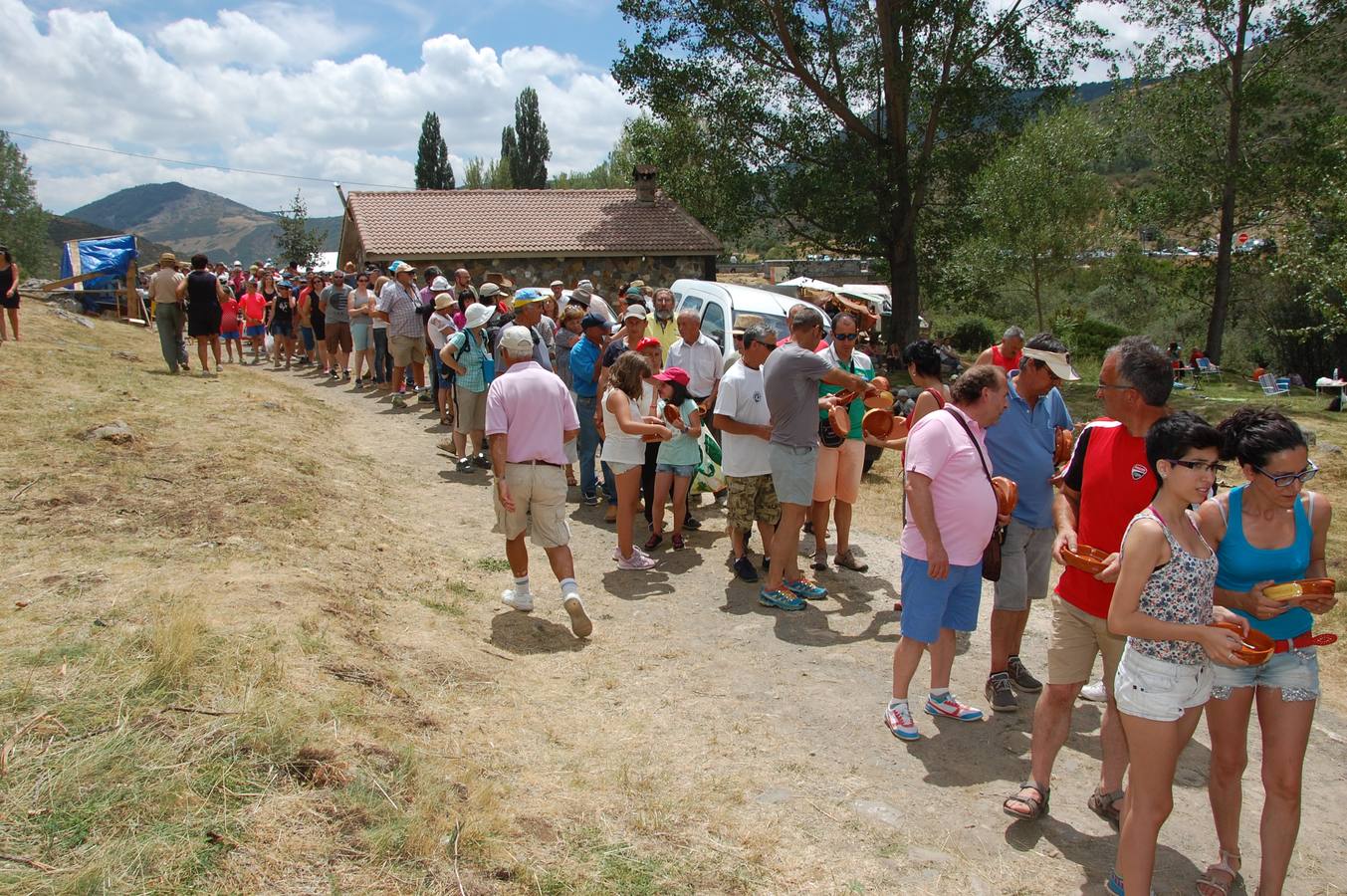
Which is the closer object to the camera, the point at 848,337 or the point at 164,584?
the point at 164,584

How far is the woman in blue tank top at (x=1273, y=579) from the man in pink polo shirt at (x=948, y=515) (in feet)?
3.85

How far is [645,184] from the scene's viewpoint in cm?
2680

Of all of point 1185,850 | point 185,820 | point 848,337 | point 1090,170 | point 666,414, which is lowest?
point 1185,850

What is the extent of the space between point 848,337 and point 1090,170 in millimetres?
32707

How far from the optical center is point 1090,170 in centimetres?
3466

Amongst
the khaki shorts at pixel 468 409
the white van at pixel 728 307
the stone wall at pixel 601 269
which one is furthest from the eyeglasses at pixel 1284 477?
the stone wall at pixel 601 269

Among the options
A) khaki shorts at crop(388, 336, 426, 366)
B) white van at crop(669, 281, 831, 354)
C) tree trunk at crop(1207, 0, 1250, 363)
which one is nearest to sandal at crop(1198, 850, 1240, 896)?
white van at crop(669, 281, 831, 354)

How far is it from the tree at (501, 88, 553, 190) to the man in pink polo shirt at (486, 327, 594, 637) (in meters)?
68.0

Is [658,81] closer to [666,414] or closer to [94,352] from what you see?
[94,352]

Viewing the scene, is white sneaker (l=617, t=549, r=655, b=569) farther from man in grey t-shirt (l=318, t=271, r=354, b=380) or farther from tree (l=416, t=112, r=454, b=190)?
tree (l=416, t=112, r=454, b=190)

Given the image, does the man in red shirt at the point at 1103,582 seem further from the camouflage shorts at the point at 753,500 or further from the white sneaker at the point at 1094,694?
the camouflage shorts at the point at 753,500

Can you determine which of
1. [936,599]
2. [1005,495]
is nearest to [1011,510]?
[1005,495]

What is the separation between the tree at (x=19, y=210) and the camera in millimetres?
62344

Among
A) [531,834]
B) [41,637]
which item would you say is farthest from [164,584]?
[531,834]
